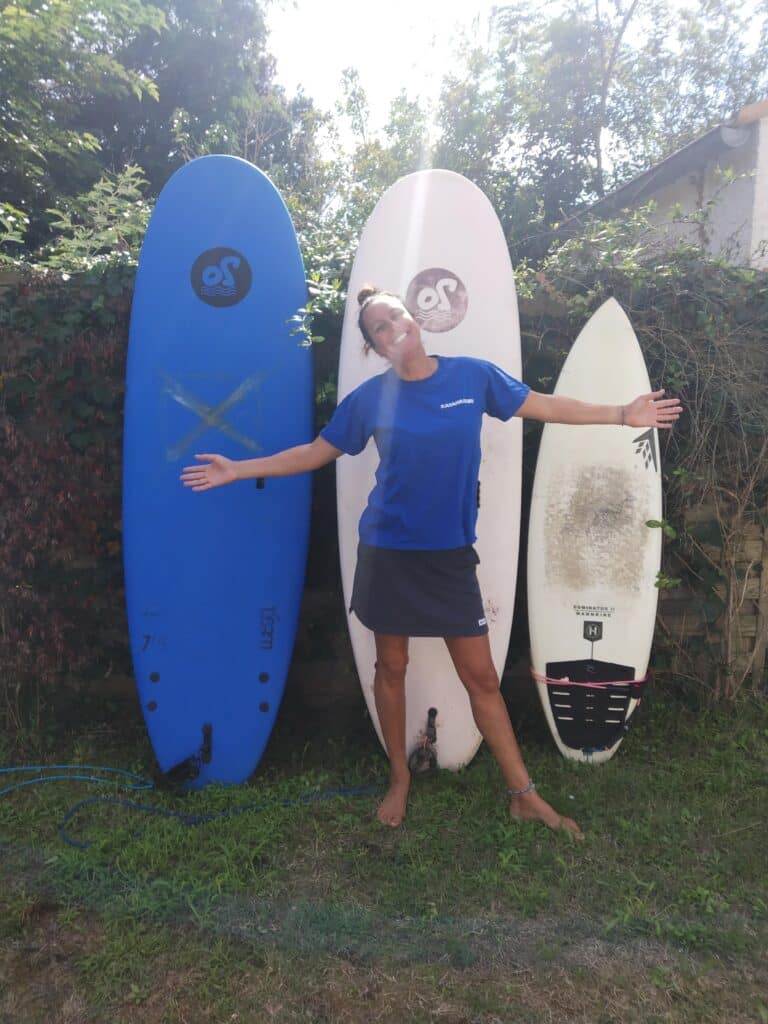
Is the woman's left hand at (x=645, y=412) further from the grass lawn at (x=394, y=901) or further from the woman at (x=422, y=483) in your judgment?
the grass lawn at (x=394, y=901)

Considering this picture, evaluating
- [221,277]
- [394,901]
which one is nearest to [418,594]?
[394,901]

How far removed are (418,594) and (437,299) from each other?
47.7 inches

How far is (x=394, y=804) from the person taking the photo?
7.30ft

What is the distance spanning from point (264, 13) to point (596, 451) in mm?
13080

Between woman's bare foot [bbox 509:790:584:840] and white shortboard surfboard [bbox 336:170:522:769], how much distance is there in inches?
14.9

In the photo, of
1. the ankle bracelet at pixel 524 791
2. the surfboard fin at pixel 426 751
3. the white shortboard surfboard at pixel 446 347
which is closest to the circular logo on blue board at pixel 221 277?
the white shortboard surfboard at pixel 446 347

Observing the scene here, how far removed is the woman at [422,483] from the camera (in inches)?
78.8

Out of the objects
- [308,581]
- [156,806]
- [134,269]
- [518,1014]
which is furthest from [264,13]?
[518,1014]

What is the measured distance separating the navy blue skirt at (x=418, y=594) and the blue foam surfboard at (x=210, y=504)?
0.63 meters

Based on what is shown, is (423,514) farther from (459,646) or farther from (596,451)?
(596,451)

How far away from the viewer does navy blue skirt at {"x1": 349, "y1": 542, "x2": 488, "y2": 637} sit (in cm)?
209

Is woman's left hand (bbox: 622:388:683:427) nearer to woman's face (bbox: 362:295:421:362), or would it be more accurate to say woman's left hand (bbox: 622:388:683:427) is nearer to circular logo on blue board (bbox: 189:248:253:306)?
woman's face (bbox: 362:295:421:362)

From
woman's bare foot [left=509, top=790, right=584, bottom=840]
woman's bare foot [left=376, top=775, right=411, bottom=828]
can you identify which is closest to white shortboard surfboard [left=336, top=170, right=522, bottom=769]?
woman's bare foot [left=376, top=775, right=411, bottom=828]

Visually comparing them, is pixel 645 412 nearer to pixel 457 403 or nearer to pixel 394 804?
pixel 457 403
